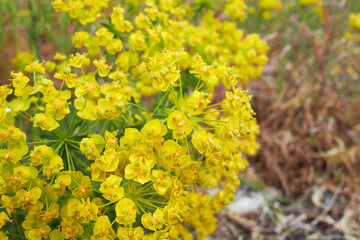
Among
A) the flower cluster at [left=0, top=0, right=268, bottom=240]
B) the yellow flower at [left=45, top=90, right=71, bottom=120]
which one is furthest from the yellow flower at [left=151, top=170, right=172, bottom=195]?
the yellow flower at [left=45, top=90, right=71, bottom=120]

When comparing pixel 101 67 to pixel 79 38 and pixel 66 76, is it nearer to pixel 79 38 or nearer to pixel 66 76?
pixel 66 76

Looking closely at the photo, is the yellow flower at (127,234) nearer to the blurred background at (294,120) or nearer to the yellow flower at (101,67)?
the yellow flower at (101,67)

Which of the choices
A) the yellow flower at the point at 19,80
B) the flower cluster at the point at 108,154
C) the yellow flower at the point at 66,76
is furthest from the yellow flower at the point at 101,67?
the yellow flower at the point at 19,80

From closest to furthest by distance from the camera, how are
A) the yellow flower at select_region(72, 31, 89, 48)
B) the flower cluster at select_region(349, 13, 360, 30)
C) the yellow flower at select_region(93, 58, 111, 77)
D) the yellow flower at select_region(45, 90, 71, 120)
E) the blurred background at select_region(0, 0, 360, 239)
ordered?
the yellow flower at select_region(45, 90, 71, 120) < the yellow flower at select_region(93, 58, 111, 77) < the yellow flower at select_region(72, 31, 89, 48) < the blurred background at select_region(0, 0, 360, 239) < the flower cluster at select_region(349, 13, 360, 30)

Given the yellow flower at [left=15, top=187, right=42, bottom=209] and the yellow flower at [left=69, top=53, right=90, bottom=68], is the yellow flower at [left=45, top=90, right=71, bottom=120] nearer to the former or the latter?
the yellow flower at [left=69, top=53, right=90, bottom=68]

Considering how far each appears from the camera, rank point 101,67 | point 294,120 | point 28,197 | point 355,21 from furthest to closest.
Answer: point 355,21 < point 294,120 < point 101,67 < point 28,197

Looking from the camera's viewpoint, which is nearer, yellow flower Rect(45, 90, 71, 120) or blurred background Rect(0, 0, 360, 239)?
yellow flower Rect(45, 90, 71, 120)

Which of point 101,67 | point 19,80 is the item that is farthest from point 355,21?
point 19,80

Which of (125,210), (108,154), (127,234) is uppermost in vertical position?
(108,154)

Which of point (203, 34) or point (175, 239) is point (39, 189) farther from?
point (203, 34)
